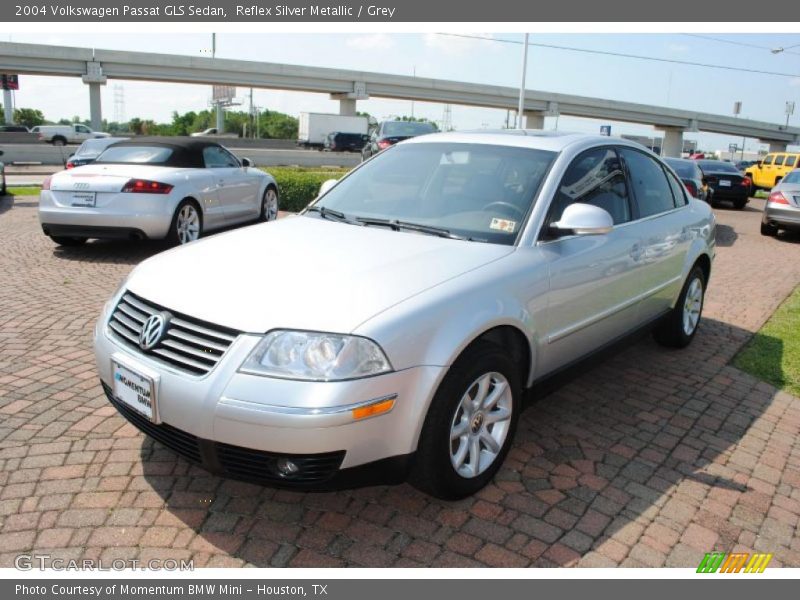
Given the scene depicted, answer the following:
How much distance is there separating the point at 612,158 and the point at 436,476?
2710 millimetres

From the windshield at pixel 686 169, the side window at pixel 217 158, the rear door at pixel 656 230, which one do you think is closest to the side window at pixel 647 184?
the rear door at pixel 656 230

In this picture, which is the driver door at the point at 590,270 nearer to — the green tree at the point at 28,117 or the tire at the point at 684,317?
the tire at the point at 684,317

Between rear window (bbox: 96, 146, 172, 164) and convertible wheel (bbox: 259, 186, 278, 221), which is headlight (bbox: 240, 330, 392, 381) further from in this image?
convertible wheel (bbox: 259, 186, 278, 221)

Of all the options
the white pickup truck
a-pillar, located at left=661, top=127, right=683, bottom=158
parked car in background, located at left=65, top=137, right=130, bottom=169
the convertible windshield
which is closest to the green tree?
the white pickup truck


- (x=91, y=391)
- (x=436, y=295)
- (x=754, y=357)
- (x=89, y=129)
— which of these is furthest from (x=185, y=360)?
(x=89, y=129)

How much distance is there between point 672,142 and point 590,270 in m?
92.2

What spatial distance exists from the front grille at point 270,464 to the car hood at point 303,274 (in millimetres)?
502

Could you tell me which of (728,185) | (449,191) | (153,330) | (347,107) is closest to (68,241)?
(449,191)

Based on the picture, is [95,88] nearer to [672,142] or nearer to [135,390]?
[135,390]

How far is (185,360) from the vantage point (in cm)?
283

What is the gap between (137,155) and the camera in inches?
354

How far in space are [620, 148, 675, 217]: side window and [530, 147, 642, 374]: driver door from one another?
0.60 feet

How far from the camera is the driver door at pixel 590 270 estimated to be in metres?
3.71

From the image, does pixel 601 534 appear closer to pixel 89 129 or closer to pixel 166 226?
pixel 166 226
